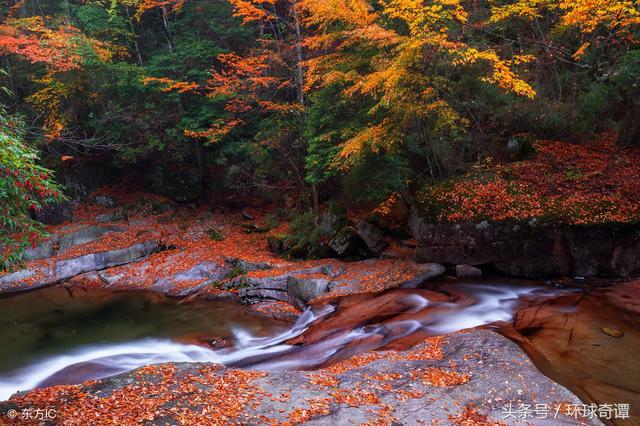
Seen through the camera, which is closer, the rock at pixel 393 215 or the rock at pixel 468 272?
the rock at pixel 468 272

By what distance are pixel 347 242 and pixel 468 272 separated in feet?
13.7

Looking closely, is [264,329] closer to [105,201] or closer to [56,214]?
[105,201]

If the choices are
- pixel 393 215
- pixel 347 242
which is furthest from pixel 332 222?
pixel 393 215

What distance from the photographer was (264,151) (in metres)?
16.5

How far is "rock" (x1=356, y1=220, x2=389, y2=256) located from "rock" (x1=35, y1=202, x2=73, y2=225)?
46.7ft

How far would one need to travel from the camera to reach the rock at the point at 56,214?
1883 centimetres

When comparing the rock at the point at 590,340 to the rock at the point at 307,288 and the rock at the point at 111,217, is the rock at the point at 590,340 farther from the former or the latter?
the rock at the point at 111,217

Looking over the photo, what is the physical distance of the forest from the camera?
597 centimetres

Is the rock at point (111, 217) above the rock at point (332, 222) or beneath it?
above

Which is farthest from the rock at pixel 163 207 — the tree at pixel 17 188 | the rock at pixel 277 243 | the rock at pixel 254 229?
the tree at pixel 17 188

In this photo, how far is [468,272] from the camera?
1152 cm

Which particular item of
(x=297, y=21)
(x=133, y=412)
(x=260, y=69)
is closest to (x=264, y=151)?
(x=260, y=69)

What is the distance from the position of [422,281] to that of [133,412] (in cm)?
802

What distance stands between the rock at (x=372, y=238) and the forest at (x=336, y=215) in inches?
5.3
